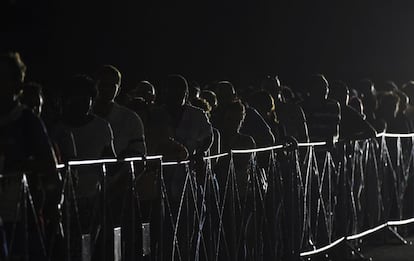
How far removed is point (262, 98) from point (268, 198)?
4.31 feet

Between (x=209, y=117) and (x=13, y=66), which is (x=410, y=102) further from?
(x=13, y=66)

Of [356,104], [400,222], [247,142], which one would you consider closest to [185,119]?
[247,142]

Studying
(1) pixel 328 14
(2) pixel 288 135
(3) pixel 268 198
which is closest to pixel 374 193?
(2) pixel 288 135

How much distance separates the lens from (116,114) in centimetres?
883

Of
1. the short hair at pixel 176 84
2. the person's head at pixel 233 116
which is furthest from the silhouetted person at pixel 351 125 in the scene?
the short hair at pixel 176 84

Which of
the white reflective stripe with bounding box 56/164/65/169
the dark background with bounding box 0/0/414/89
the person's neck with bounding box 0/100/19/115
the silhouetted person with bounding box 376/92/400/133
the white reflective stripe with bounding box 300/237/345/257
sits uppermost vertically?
the dark background with bounding box 0/0/414/89

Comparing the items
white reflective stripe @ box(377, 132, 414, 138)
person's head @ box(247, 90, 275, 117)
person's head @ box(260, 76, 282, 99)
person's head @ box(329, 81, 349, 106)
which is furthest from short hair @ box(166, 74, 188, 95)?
white reflective stripe @ box(377, 132, 414, 138)

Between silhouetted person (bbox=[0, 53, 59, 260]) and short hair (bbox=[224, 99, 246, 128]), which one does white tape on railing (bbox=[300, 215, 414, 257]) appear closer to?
short hair (bbox=[224, 99, 246, 128])

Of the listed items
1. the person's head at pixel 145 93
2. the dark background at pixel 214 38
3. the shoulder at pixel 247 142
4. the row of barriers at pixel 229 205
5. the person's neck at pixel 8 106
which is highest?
the dark background at pixel 214 38

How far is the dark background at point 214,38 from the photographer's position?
15.8 metres

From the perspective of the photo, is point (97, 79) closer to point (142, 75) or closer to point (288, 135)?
point (288, 135)

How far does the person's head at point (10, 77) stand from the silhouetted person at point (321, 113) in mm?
5332

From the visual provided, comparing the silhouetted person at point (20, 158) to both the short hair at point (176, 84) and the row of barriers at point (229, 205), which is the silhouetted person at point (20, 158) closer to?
the row of barriers at point (229, 205)

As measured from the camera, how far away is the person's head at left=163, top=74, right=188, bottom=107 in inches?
380
